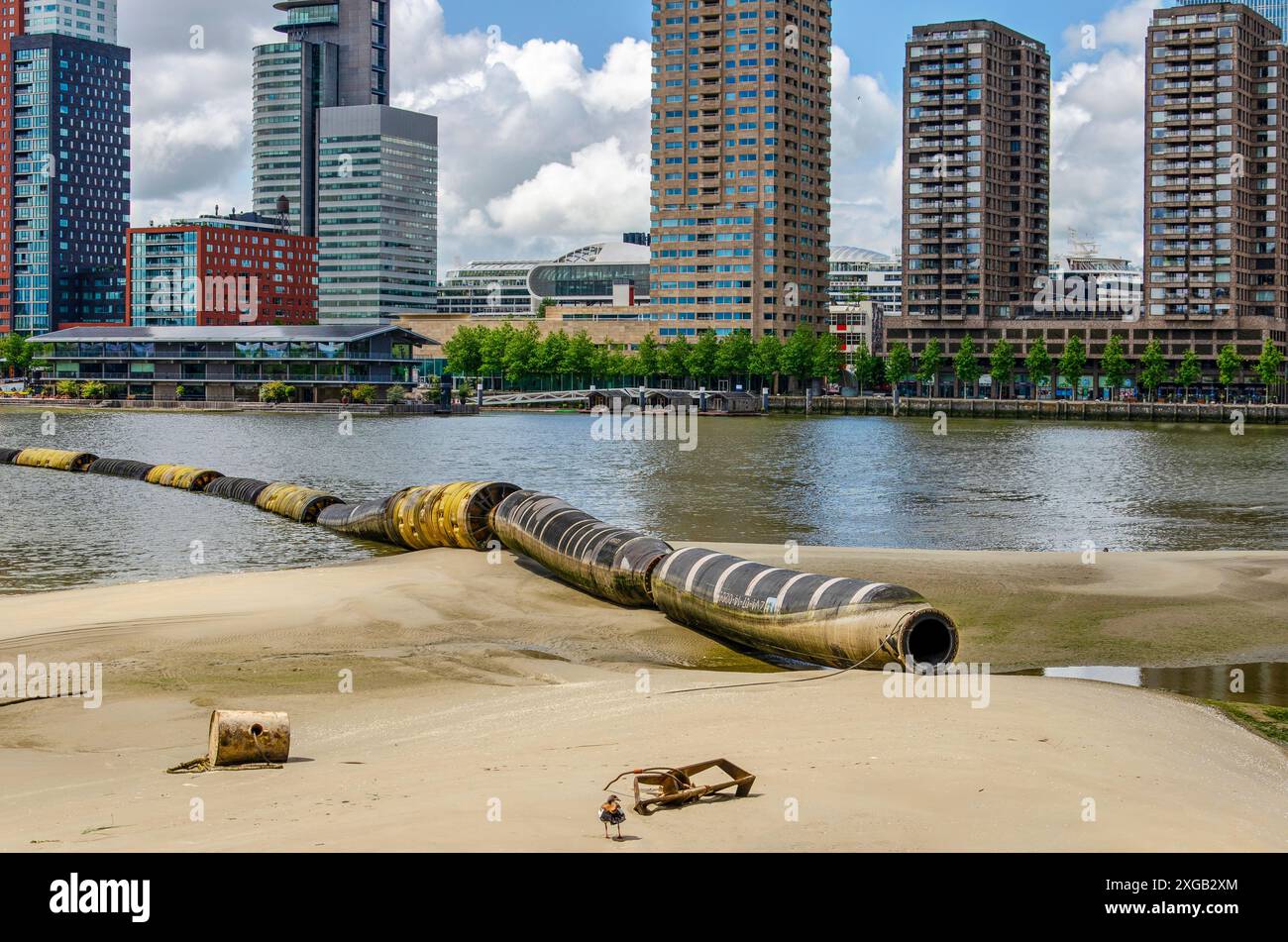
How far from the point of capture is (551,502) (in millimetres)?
→ 37219

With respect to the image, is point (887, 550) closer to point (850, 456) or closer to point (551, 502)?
point (551, 502)

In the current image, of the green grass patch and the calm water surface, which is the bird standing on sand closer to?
the green grass patch

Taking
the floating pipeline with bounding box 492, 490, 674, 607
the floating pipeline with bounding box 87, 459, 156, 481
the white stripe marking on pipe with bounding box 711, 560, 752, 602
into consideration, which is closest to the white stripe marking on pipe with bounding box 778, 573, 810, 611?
the white stripe marking on pipe with bounding box 711, 560, 752, 602

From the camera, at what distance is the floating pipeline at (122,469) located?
71375mm

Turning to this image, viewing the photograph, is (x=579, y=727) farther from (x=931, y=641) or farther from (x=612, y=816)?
(x=931, y=641)

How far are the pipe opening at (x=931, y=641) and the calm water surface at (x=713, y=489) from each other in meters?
21.9

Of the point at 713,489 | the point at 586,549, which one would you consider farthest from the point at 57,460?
the point at 586,549

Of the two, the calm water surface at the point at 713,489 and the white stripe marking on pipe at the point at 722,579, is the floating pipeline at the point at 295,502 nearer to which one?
the calm water surface at the point at 713,489

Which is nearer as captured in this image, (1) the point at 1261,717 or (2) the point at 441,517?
(1) the point at 1261,717

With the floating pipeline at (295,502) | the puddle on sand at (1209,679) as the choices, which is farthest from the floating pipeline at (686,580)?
the floating pipeline at (295,502)

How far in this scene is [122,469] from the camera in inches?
2896

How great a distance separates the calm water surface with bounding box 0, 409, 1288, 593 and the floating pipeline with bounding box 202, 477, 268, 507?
50.7 inches

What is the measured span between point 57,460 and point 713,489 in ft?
129
